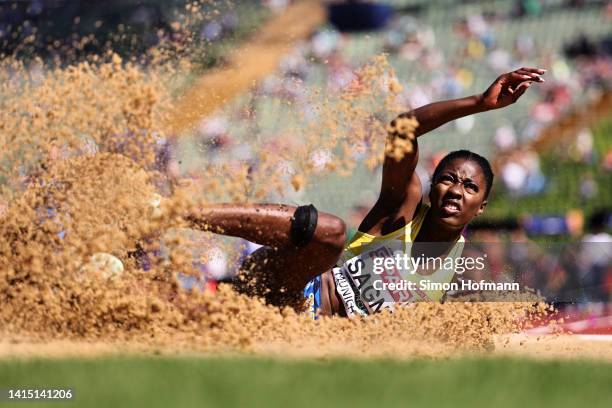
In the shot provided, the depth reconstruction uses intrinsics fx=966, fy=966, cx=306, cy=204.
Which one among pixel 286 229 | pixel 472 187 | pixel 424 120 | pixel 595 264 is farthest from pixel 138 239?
pixel 595 264

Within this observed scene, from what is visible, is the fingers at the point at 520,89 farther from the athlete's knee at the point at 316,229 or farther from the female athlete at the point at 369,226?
the athlete's knee at the point at 316,229

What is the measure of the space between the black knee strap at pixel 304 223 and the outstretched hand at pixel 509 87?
1.04m

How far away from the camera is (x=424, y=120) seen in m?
5.10

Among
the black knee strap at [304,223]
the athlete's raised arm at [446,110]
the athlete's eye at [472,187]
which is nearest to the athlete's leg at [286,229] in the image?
the black knee strap at [304,223]

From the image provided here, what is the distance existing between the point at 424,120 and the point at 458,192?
1.79 feet

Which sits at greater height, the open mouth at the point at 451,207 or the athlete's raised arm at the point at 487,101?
the athlete's raised arm at the point at 487,101

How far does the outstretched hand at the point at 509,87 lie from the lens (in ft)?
15.7

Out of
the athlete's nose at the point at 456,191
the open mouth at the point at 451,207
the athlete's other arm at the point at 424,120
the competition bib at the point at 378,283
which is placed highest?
the athlete's other arm at the point at 424,120

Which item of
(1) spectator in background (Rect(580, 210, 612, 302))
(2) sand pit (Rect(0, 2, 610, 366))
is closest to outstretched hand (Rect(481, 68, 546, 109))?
(2) sand pit (Rect(0, 2, 610, 366))

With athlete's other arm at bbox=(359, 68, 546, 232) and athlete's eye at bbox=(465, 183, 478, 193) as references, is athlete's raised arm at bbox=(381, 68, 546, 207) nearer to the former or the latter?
athlete's other arm at bbox=(359, 68, 546, 232)

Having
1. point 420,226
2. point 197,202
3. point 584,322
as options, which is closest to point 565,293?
point 584,322

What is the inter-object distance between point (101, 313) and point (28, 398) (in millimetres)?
1763

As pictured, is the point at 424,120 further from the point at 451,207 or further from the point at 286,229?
the point at 286,229

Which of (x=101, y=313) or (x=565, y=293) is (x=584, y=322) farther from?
(x=101, y=313)
